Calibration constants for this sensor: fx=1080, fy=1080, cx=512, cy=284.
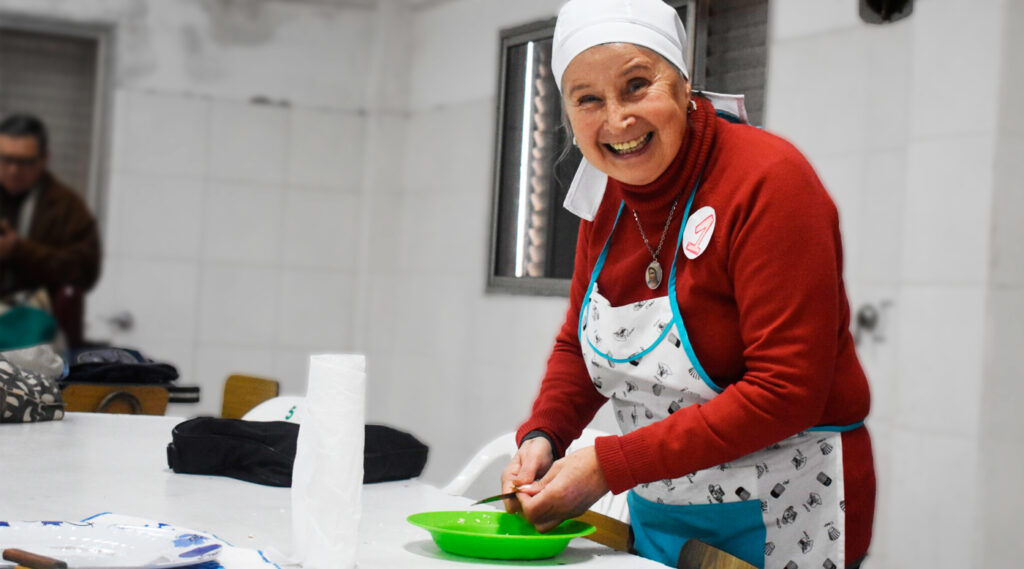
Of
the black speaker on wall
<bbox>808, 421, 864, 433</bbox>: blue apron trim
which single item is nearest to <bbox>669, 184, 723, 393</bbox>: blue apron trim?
<bbox>808, 421, 864, 433</bbox>: blue apron trim

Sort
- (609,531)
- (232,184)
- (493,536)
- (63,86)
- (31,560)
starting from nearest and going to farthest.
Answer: (31,560) < (493,536) < (609,531) < (63,86) < (232,184)

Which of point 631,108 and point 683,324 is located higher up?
point 631,108

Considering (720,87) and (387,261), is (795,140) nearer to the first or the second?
(720,87)

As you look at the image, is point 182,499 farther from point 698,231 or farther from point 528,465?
point 698,231

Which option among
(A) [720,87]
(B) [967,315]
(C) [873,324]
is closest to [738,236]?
(A) [720,87]

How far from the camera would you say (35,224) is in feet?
14.4

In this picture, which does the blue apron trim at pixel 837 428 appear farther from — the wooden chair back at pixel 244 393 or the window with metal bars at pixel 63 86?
the window with metal bars at pixel 63 86

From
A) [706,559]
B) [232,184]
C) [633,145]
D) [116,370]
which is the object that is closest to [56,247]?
[232,184]

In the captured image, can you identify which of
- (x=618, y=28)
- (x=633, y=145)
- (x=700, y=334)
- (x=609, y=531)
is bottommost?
(x=609, y=531)

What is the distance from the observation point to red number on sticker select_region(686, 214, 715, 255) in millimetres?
1356

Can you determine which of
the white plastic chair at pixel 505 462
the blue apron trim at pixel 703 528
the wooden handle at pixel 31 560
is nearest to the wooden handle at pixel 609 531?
the blue apron trim at pixel 703 528

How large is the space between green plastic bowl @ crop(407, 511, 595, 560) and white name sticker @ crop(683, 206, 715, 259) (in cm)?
37

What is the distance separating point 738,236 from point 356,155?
390 centimetres

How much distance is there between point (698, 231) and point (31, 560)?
2.76 feet
